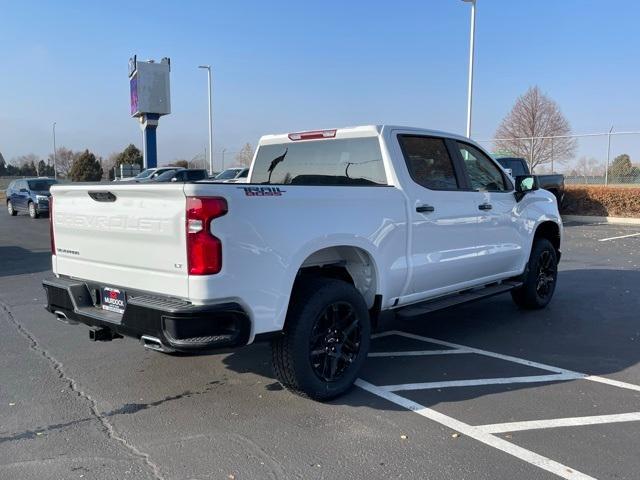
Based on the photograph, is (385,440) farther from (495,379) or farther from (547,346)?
(547,346)

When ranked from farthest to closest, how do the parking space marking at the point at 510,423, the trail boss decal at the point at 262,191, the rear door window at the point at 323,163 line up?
1. the rear door window at the point at 323,163
2. the trail boss decal at the point at 262,191
3. the parking space marking at the point at 510,423

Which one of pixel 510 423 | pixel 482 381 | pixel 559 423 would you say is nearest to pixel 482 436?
pixel 510 423

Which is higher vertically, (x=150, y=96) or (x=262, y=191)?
(x=150, y=96)

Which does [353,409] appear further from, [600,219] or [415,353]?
[600,219]

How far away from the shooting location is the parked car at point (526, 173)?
57.2ft

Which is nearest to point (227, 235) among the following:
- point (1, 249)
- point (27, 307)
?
point (27, 307)

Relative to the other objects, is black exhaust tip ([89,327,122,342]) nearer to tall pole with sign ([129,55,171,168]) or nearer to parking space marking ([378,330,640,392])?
parking space marking ([378,330,640,392])

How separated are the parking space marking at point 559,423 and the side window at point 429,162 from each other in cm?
213

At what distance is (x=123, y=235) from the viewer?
3.90m

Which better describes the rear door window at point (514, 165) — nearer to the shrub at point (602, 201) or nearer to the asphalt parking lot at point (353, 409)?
the shrub at point (602, 201)

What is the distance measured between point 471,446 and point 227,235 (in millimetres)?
1956

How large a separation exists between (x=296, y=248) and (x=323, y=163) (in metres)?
1.66

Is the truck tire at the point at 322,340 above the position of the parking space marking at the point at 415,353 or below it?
above

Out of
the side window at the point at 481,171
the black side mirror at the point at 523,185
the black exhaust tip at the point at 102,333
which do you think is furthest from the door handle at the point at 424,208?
the black exhaust tip at the point at 102,333
